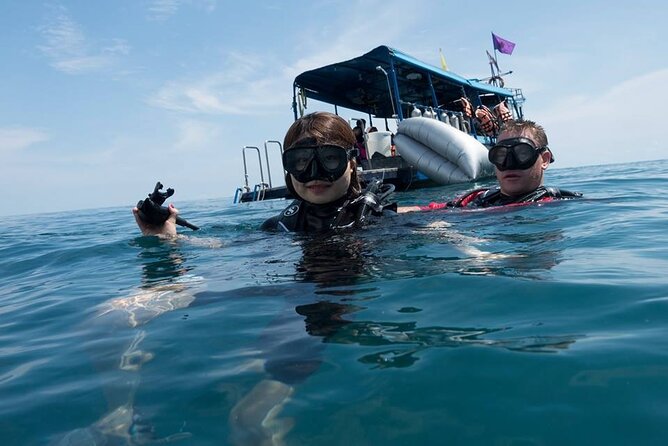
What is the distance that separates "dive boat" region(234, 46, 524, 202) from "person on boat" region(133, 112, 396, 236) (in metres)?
6.21

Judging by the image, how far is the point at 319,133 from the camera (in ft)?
11.0

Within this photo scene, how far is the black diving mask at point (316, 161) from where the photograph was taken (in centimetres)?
326

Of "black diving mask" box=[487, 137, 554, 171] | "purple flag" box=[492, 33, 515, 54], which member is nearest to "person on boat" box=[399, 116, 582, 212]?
"black diving mask" box=[487, 137, 554, 171]

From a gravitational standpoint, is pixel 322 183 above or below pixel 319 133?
below

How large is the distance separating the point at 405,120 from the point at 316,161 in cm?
886

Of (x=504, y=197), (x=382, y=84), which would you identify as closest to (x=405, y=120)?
(x=382, y=84)

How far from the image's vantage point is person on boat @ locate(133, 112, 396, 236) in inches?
129

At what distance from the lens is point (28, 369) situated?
1.83m

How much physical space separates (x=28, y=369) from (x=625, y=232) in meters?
3.36

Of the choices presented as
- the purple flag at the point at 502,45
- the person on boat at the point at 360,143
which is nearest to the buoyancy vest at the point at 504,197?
the person on boat at the point at 360,143

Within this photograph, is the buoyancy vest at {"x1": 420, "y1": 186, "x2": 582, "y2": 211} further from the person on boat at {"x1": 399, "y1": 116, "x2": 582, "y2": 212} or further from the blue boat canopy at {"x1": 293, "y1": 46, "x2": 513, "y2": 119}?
the blue boat canopy at {"x1": 293, "y1": 46, "x2": 513, "y2": 119}

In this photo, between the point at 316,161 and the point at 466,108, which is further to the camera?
the point at 466,108

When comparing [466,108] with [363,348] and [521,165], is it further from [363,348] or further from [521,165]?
[363,348]

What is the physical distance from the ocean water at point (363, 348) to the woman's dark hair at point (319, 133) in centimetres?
68
